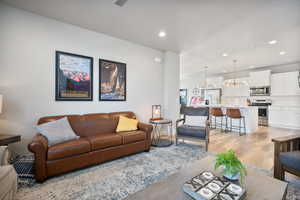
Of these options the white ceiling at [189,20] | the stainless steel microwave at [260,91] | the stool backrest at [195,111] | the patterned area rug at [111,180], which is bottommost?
the patterned area rug at [111,180]

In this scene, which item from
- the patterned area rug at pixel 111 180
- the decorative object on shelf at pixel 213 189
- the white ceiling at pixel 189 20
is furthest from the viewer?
the white ceiling at pixel 189 20

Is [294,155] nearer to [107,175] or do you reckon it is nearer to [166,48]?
[107,175]

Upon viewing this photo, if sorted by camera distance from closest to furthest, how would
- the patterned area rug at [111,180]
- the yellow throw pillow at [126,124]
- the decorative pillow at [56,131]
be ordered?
the patterned area rug at [111,180] < the decorative pillow at [56,131] < the yellow throw pillow at [126,124]

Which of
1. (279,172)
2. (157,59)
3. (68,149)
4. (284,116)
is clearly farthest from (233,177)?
(284,116)

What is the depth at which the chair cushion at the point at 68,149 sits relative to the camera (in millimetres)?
1942

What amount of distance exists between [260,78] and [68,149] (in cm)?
770

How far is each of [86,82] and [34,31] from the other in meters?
1.23

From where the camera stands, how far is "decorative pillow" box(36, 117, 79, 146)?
6.91ft

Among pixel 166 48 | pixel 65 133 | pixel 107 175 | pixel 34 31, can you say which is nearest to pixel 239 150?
pixel 107 175

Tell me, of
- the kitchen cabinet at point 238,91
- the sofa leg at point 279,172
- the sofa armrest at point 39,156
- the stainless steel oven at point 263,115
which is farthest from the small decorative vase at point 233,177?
the kitchen cabinet at point 238,91

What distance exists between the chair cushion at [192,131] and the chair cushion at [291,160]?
1.41m

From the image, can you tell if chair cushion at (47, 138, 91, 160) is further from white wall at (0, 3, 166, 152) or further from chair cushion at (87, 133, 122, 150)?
white wall at (0, 3, 166, 152)

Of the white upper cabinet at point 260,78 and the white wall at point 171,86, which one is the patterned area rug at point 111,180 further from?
the white upper cabinet at point 260,78

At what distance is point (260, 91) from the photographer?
6242 millimetres
